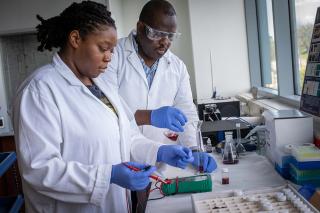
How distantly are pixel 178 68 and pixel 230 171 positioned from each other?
31.7 inches

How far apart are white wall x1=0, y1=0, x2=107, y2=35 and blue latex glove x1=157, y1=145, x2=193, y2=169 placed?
2.92 metres

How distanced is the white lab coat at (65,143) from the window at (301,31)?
191 centimetres

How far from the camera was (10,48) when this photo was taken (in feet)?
13.1

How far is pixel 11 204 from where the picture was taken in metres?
2.01

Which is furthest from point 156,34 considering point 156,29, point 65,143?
point 65,143

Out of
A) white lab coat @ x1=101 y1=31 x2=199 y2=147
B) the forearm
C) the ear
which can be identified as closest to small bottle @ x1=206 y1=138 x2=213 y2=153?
white lab coat @ x1=101 y1=31 x2=199 y2=147

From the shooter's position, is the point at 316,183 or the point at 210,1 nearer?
the point at 316,183

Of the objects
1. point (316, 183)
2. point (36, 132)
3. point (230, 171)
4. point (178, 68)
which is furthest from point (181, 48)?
point (36, 132)

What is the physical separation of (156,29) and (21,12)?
2655 mm

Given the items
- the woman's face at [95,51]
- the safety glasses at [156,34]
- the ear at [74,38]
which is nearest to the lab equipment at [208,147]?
the safety glasses at [156,34]

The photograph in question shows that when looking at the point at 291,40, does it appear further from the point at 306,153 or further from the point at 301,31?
the point at 306,153

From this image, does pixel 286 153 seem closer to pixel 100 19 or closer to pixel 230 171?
pixel 230 171

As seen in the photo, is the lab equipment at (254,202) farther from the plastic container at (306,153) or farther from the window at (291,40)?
the window at (291,40)

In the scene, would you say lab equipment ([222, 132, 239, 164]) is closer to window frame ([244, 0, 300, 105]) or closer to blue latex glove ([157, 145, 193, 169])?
blue latex glove ([157, 145, 193, 169])
